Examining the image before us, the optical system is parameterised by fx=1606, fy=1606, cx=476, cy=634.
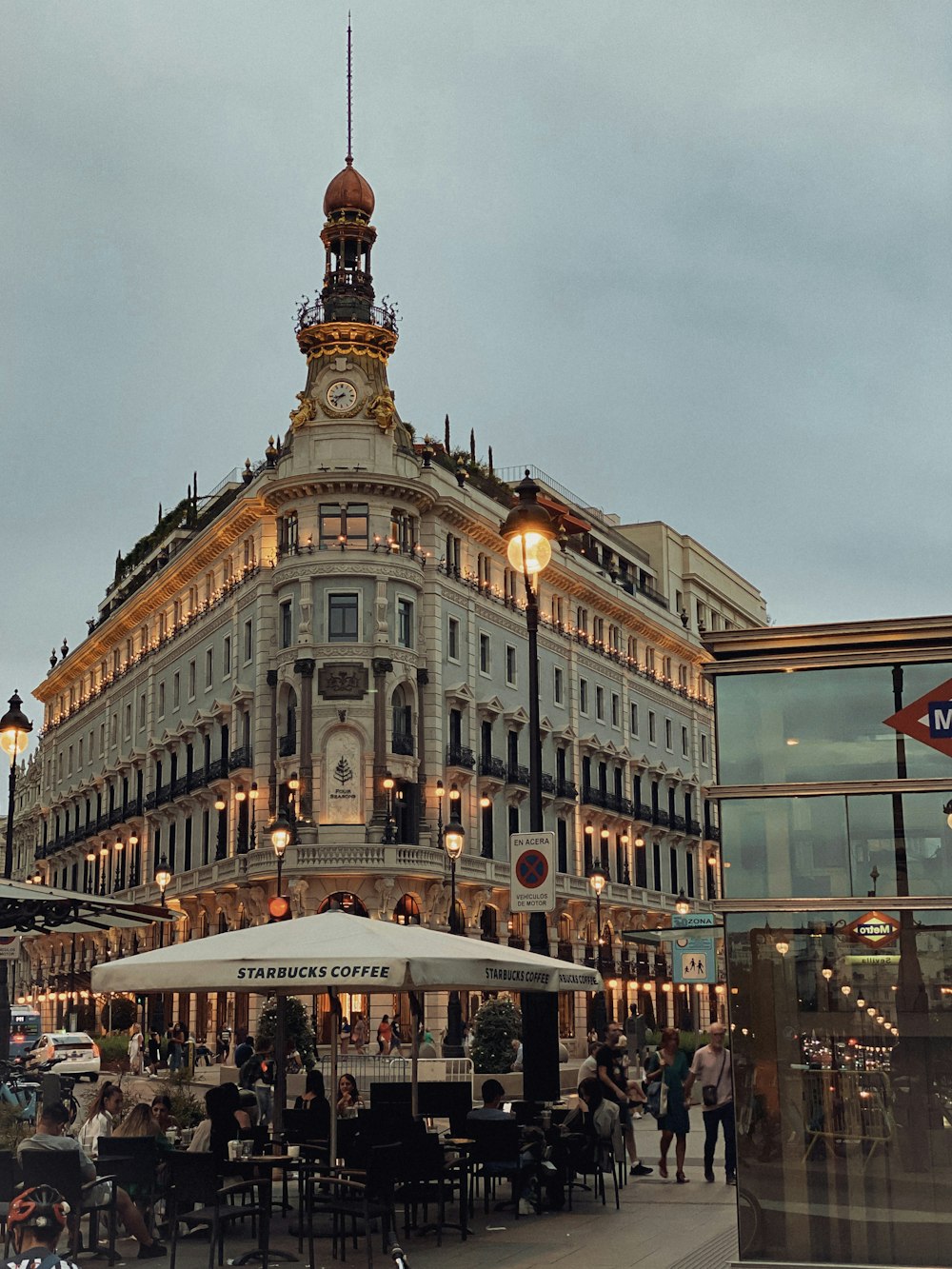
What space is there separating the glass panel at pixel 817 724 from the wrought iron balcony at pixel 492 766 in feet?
152

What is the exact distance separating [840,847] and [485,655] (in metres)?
49.4

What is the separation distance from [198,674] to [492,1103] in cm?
4762

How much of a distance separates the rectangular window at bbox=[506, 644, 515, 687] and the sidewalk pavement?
44765mm

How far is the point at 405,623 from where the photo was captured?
5550 cm

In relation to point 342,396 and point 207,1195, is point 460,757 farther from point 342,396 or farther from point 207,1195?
point 207,1195

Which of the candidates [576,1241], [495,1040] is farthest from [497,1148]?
[495,1040]

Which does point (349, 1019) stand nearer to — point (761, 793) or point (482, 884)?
point (482, 884)

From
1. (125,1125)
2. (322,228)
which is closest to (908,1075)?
(125,1125)

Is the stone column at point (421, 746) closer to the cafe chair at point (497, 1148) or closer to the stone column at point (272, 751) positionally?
the stone column at point (272, 751)

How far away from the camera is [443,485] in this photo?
58156mm

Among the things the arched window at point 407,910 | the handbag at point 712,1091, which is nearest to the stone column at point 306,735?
Answer: the arched window at point 407,910

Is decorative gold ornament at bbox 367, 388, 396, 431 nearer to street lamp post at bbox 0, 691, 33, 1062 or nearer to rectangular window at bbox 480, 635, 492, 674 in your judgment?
rectangular window at bbox 480, 635, 492, 674

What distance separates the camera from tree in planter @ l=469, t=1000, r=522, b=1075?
34.9 m

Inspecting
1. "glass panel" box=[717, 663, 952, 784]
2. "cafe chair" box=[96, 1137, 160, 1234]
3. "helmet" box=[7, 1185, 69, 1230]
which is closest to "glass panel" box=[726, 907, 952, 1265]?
"glass panel" box=[717, 663, 952, 784]
